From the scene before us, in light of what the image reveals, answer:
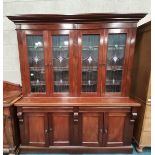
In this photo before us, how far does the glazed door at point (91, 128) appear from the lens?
2285 mm

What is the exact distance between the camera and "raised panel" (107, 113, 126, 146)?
229cm

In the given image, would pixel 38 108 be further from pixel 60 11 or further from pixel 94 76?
pixel 60 11

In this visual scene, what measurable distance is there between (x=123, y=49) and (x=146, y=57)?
1.18ft

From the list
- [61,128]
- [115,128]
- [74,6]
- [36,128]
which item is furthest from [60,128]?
[74,6]

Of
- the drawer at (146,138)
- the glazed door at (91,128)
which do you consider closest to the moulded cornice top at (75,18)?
the glazed door at (91,128)

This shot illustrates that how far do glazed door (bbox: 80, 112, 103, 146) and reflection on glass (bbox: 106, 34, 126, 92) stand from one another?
49 cm

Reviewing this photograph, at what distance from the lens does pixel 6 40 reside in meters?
2.74

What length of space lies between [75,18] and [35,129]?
1787 mm

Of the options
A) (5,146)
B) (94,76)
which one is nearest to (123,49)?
(94,76)

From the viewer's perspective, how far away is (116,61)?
2357 millimetres

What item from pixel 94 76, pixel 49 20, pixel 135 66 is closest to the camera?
pixel 49 20

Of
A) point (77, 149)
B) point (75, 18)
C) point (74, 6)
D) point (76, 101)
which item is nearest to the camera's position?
point (75, 18)

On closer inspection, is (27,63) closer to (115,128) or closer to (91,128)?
(91,128)

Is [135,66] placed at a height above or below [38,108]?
above
